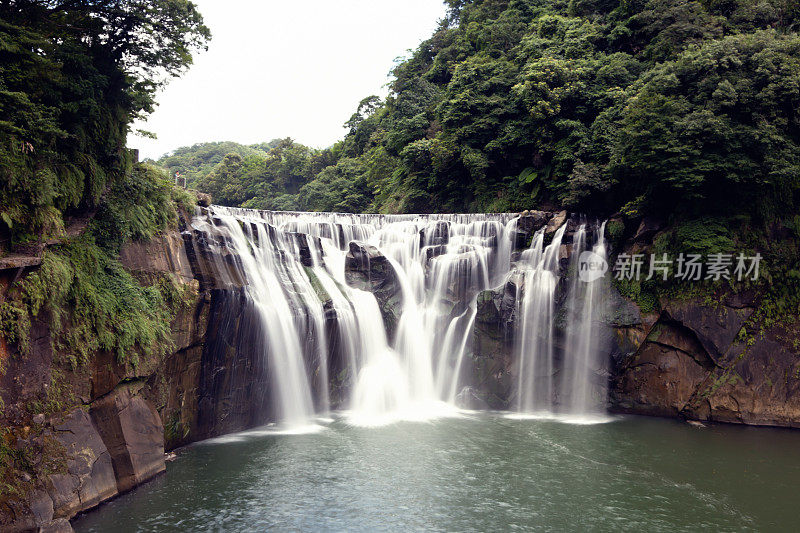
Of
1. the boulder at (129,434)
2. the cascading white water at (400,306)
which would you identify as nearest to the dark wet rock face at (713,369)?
the cascading white water at (400,306)

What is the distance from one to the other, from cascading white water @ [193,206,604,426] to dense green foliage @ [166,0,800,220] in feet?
12.8

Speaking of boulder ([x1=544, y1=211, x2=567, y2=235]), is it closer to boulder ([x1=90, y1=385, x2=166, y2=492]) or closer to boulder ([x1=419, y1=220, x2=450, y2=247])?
boulder ([x1=419, y1=220, x2=450, y2=247])

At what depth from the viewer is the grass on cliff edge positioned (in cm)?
959

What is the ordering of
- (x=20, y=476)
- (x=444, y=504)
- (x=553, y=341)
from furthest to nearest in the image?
(x=553, y=341) → (x=444, y=504) → (x=20, y=476)

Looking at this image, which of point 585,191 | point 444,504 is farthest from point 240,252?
point 585,191

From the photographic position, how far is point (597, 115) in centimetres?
2325

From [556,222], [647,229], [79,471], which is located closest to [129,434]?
[79,471]

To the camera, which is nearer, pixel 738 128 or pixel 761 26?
pixel 738 128

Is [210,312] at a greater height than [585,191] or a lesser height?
lesser

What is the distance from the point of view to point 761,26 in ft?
66.2

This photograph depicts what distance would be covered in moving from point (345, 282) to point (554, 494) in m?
10.9

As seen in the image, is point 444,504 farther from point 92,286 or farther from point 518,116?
point 518,116

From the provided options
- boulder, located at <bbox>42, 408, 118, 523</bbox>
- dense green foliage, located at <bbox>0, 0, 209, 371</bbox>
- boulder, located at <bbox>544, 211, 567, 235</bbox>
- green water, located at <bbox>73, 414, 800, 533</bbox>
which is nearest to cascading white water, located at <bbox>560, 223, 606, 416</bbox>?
green water, located at <bbox>73, 414, 800, 533</bbox>

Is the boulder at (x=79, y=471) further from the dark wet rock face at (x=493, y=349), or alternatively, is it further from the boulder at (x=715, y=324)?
the boulder at (x=715, y=324)
